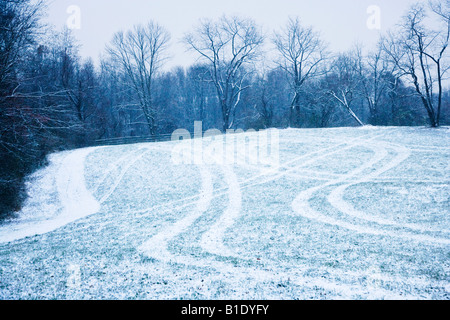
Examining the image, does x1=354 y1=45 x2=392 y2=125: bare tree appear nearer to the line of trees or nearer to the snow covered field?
the line of trees

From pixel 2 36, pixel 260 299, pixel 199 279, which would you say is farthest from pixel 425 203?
pixel 2 36

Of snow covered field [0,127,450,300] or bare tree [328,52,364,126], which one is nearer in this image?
snow covered field [0,127,450,300]

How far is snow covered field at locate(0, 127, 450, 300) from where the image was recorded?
598cm

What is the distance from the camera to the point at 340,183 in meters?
14.8

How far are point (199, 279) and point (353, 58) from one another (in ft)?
161

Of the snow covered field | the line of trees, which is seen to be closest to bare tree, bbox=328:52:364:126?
the line of trees

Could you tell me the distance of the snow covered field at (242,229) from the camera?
5.98 m

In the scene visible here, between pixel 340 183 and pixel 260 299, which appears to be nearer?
pixel 260 299

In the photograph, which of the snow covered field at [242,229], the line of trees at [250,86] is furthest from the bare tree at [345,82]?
the snow covered field at [242,229]

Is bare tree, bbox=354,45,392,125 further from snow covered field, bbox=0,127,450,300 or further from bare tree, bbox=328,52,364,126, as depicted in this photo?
snow covered field, bbox=0,127,450,300

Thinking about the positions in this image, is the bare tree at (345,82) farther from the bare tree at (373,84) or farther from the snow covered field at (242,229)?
the snow covered field at (242,229)

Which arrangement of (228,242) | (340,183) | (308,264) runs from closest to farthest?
(308,264) < (228,242) < (340,183)

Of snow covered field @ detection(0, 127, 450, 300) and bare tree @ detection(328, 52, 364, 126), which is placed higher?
bare tree @ detection(328, 52, 364, 126)

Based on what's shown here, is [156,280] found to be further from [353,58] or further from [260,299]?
[353,58]
